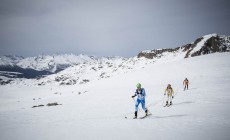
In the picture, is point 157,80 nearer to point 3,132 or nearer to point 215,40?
point 3,132

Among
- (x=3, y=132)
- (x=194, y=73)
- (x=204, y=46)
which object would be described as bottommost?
(x=3, y=132)

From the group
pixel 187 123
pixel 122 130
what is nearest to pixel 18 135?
pixel 122 130

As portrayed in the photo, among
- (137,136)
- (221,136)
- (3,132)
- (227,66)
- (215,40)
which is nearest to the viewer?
(221,136)

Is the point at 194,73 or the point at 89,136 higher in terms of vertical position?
the point at 194,73

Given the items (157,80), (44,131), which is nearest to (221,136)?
(44,131)

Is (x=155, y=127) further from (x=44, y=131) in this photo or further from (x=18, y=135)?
(x=18, y=135)

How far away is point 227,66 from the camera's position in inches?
1531

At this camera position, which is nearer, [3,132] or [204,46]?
[3,132]

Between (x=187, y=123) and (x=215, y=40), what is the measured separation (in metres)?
118

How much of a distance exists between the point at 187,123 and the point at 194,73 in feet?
110

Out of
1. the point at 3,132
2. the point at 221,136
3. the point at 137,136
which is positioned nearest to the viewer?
the point at 221,136

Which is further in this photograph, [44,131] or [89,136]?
[44,131]

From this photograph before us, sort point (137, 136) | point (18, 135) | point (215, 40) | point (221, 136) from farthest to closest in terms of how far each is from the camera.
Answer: point (215, 40), point (18, 135), point (137, 136), point (221, 136)

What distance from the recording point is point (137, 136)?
8.06 metres
